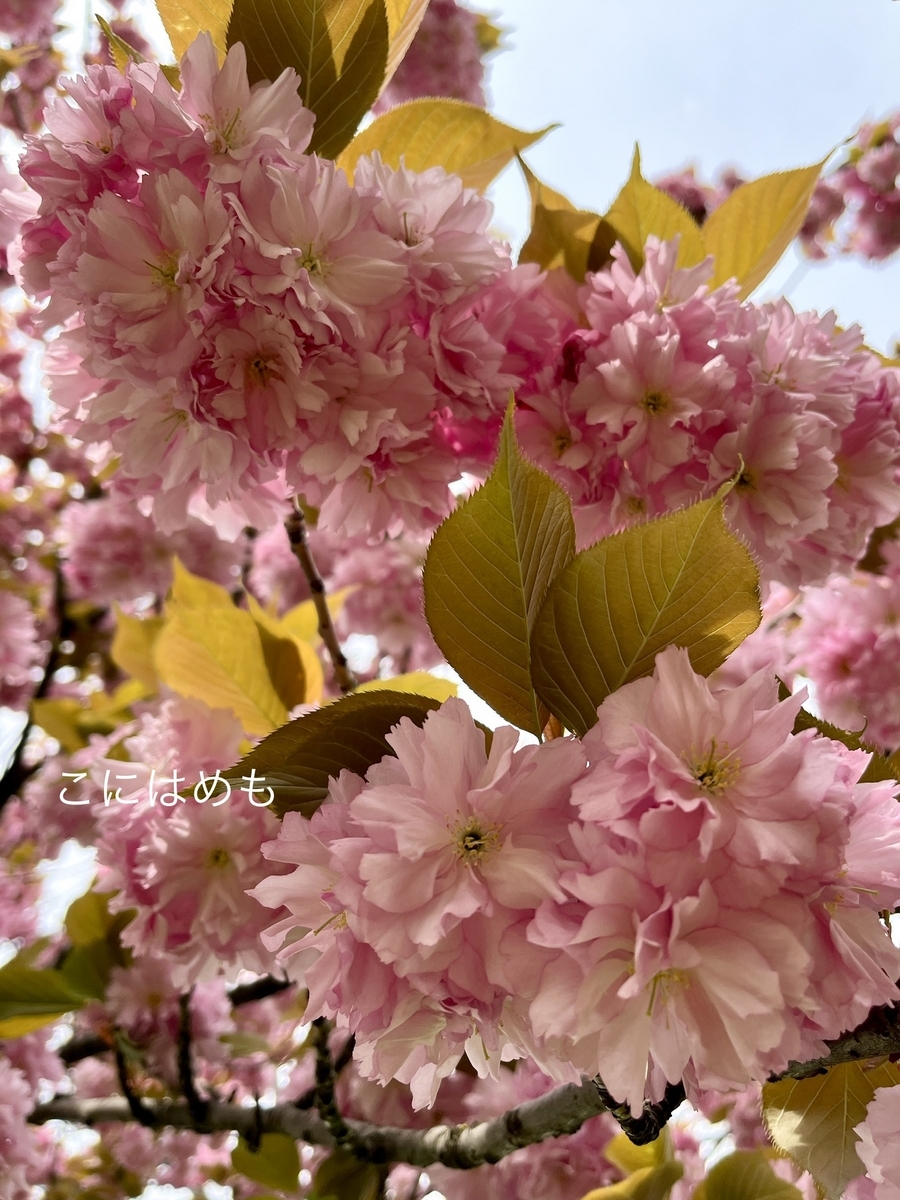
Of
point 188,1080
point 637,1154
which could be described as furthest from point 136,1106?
point 637,1154

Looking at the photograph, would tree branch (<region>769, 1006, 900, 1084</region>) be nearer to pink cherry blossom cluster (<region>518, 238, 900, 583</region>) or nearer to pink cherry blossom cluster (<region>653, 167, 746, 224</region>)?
pink cherry blossom cluster (<region>518, 238, 900, 583</region>)

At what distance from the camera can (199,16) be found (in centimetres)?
97

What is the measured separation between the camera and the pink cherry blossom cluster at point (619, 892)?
18.8 inches

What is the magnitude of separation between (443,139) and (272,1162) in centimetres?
149

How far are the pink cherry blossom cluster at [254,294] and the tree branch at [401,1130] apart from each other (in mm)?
606

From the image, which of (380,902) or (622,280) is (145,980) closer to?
(380,902)

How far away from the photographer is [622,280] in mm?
960

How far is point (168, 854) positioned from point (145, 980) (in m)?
0.79

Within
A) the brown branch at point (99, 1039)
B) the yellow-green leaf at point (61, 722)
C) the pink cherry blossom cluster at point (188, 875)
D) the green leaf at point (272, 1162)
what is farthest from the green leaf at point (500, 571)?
the yellow-green leaf at point (61, 722)

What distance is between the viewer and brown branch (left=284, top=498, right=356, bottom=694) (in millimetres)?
1211

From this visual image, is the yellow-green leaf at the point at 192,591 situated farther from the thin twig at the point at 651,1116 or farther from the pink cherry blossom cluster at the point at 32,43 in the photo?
the pink cherry blossom cluster at the point at 32,43

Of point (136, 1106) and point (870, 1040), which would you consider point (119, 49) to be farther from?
point (136, 1106)

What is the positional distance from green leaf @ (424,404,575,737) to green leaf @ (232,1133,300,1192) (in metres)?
1.10

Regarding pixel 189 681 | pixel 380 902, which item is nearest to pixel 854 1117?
pixel 380 902
